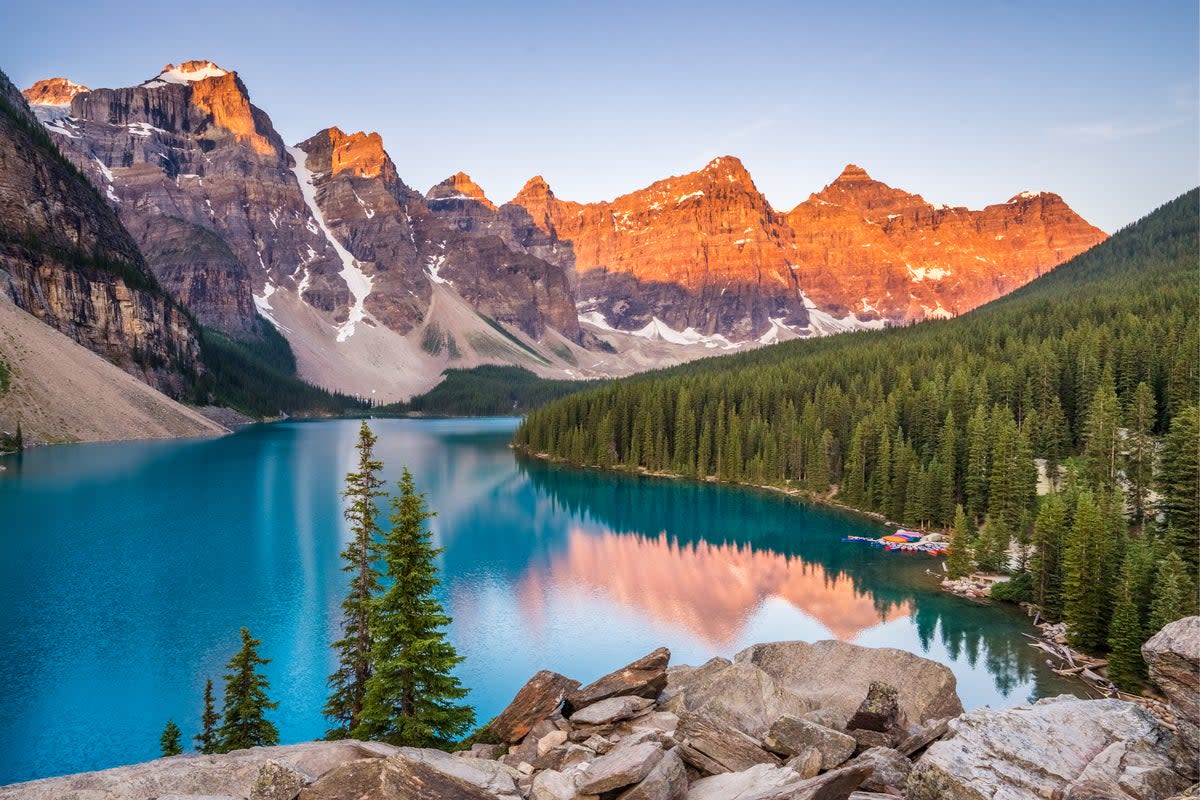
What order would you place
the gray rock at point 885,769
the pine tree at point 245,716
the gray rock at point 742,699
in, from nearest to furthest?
the gray rock at point 885,769 < the gray rock at point 742,699 < the pine tree at point 245,716

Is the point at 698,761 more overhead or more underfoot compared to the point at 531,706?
more overhead

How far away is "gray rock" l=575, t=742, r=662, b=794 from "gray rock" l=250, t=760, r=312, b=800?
15.1 feet

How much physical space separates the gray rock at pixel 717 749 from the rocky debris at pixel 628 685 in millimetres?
3547

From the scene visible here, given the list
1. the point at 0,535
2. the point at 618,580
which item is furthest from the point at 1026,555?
the point at 0,535

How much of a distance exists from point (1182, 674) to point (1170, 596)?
26452mm

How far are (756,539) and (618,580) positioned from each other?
60.4 ft

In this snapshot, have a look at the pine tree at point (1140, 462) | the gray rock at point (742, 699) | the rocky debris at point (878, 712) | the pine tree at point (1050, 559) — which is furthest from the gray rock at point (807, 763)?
the pine tree at point (1140, 462)

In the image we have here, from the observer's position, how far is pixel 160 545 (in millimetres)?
55406

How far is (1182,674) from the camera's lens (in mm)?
9609

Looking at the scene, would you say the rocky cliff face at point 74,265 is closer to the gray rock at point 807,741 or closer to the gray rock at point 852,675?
the gray rock at point 852,675

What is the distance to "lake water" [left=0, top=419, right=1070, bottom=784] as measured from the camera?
30.4 m

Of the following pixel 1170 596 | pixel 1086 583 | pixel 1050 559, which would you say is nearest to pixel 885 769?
pixel 1170 596

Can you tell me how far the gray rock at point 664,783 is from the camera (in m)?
11.2

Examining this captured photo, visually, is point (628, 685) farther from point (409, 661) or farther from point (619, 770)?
point (409, 661)
